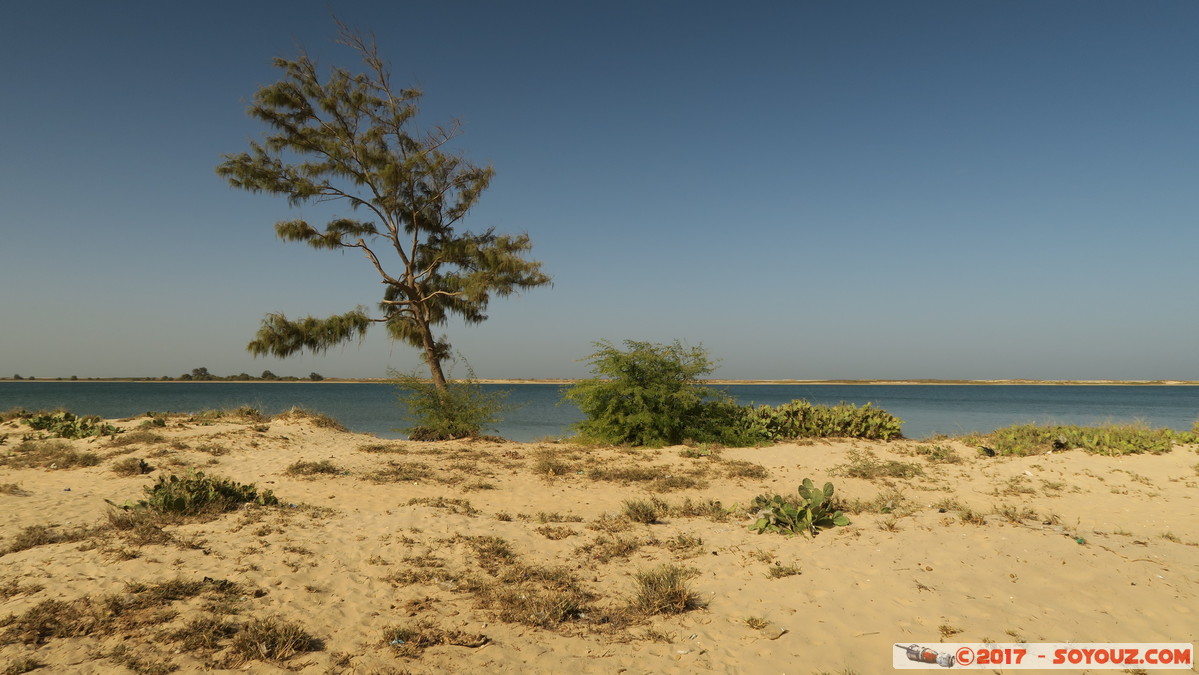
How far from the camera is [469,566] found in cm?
562

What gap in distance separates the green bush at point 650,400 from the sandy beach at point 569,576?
15.6ft

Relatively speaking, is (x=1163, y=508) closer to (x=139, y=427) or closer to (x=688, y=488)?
(x=688, y=488)

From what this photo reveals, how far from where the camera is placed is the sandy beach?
151 inches

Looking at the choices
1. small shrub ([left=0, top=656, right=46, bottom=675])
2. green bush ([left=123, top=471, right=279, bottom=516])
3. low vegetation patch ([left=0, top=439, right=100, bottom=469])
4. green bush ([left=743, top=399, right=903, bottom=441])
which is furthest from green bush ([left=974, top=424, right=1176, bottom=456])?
low vegetation patch ([left=0, top=439, right=100, bottom=469])

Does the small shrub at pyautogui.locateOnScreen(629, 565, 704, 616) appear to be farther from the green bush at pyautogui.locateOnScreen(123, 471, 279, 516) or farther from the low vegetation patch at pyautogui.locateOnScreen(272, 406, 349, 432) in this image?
the low vegetation patch at pyautogui.locateOnScreen(272, 406, 349, 432)

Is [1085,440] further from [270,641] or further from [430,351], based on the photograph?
[430,351]

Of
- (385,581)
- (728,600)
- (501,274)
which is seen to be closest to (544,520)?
(385,581)

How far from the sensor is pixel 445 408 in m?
17.1

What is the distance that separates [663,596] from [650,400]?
10351 millimetres

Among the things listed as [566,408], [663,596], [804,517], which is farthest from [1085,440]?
[566,408]

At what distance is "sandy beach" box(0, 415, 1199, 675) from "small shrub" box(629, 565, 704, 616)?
61mm

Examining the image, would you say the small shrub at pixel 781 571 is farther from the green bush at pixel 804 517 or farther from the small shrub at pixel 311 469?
the small shrub at pixel 311 469

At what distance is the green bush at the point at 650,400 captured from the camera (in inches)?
580

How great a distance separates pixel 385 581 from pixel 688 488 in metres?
6.03
